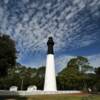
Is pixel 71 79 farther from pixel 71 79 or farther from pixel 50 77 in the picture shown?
pixel 50 77

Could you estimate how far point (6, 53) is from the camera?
34.7 metres

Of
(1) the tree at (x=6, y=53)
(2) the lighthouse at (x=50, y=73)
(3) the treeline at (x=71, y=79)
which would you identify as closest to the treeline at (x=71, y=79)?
(3) the treeline at (x=71, y=79)

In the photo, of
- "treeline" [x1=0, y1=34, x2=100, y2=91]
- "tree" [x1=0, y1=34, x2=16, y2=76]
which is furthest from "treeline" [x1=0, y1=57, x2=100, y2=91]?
"tree" [x1=0, y1=34, x2=16, y2=76]

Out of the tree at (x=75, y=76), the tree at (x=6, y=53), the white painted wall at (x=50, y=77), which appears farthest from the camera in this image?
the tree at (x=75, y=76)

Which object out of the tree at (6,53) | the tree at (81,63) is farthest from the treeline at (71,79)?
the tree at (6,53)

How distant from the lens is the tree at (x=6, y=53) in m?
34.0

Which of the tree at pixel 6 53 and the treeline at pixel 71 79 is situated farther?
the treeline at pixel 71 79

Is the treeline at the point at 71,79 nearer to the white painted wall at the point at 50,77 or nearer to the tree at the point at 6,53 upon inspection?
the white painted wall at the point at 50,77

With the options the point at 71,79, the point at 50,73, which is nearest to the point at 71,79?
the point at 71,79

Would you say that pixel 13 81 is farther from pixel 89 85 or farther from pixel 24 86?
pixel 89 85

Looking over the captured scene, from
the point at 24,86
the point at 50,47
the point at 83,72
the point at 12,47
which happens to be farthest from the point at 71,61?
the point at 12,47

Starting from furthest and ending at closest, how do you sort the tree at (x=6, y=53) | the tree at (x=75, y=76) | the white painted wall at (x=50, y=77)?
the tree at (x=75, y=76), the white painted wall at (x=50, y=77), the tree at (x=6, y=53)

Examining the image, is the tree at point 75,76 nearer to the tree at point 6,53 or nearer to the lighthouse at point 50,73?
the lighthouse at point 50,73

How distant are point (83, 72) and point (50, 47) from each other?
24.7 m
